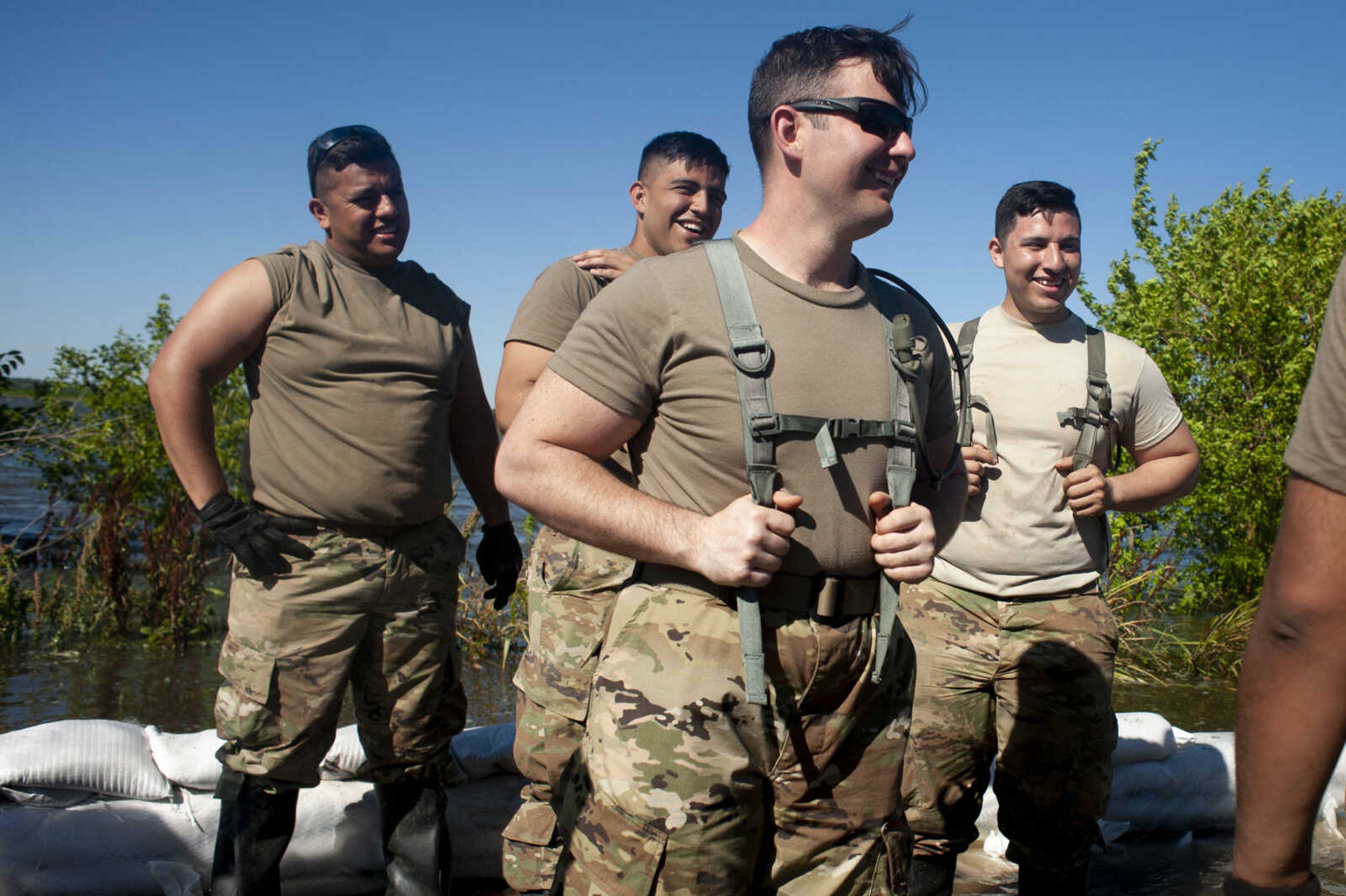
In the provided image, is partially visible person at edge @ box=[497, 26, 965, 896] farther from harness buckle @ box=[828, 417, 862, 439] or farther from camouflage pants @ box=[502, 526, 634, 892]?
camouflage pants @ box=[502, 526, 634, 892]

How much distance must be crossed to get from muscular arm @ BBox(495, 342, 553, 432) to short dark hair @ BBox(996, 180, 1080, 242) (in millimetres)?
1630

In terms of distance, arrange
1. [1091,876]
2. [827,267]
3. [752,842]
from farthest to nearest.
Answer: [1091,876] → [827,267] → [752,842]

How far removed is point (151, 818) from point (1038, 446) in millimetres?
3103

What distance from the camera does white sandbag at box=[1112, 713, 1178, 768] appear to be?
4.20m

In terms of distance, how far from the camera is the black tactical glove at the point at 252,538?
304cm

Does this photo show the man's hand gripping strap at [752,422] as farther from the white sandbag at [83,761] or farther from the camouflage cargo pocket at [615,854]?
the white sandbag at [83,761]

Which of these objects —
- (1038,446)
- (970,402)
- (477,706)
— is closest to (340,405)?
(970,402)

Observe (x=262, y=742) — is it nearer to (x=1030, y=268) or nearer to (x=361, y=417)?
(x=361, y=417)

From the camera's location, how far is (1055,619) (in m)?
3.18

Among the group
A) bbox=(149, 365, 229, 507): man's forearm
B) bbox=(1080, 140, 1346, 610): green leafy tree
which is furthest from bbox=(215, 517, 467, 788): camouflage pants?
bbox=(1080, 140, 1346, 610): green leafy tree

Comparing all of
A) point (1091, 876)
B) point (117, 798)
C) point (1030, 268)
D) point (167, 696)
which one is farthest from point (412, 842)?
point (167, 696)

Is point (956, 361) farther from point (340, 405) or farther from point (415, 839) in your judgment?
point (415, 839)

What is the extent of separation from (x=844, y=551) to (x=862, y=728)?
0.35m

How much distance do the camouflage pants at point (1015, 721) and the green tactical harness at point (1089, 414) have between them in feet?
1.49
